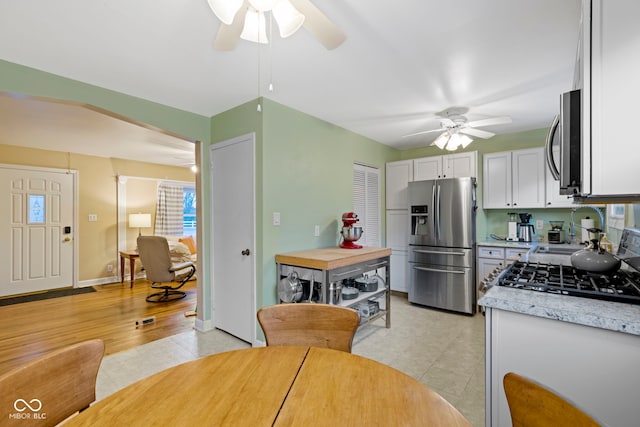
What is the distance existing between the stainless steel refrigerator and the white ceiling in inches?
44.4

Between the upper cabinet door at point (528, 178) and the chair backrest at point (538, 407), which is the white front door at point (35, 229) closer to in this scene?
the chair backrest at point (538, 407)

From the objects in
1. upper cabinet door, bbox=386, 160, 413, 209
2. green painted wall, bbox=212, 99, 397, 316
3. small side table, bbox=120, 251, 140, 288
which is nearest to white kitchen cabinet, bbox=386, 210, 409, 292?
upper cabinet door, bbox=386, 160, 413, 209

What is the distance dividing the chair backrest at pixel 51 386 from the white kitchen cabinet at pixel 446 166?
4.17 m

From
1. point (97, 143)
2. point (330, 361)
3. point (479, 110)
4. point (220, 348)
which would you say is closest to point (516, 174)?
point (479, 110)

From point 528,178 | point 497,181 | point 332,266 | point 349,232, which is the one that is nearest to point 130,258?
point 349,232

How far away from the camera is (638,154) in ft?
3.29

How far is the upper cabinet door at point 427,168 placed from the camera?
4.20 metres

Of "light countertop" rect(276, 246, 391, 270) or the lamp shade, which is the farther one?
the lamp shade

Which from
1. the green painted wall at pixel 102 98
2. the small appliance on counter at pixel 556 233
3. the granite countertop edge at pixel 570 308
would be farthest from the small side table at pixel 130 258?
the small appliance on counter at pixel 556 233

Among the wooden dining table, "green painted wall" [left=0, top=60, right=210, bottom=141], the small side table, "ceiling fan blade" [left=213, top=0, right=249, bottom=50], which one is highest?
"green painted wall" [left=0, top=60, right=210, bottom=141]

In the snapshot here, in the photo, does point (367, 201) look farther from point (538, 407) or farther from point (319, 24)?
point (538, 407)

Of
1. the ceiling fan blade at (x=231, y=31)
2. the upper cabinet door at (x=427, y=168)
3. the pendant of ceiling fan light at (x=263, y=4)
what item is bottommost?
the upper cabinet door at (x=427, y=168)

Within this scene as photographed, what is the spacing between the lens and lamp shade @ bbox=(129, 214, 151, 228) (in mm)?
5672

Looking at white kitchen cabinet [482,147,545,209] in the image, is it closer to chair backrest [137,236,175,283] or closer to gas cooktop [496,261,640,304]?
gas cooktop [496,261,640,304]
